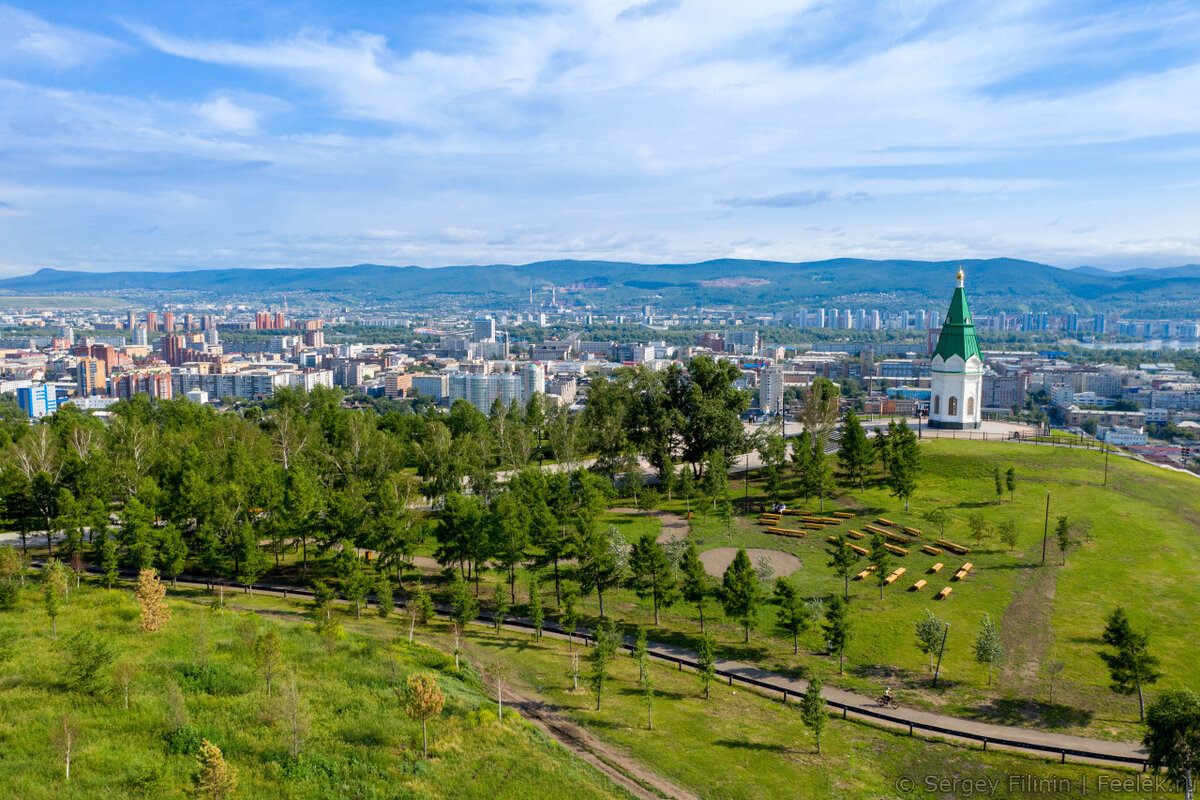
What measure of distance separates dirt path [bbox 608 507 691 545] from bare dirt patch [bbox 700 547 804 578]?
101 inches

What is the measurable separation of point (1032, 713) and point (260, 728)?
23875 mm

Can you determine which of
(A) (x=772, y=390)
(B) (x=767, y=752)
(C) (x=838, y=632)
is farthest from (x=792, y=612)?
(A) (x=772, y=390)

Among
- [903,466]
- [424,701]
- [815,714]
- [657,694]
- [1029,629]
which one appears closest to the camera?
[424,701]

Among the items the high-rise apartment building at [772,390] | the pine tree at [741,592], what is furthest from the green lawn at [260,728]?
the high-rise apartment building at [772,390]

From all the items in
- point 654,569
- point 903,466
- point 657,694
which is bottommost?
point 657,694

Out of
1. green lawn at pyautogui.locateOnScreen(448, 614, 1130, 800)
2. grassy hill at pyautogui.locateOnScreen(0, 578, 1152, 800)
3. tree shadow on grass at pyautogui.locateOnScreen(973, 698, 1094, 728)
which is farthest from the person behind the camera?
tree shadow on grass at pyautogui.locateOnScreen(973, 698, 1094, 728)

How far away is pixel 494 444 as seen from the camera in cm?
5666

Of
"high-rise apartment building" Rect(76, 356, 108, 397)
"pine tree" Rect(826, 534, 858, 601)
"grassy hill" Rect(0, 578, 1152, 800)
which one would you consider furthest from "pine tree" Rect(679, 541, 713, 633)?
"high-rise apartment building" Rect(76, 356, 108, 397)

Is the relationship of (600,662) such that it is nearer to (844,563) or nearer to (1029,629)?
(844,563)

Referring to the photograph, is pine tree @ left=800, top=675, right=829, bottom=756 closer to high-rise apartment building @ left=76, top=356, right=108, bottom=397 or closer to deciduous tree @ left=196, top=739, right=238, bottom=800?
deciduous tree @ left=196, top=739, right=238, bottom=800

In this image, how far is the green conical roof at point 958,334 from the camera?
61.6m

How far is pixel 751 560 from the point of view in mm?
40344

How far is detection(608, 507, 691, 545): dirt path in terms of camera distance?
144 feet

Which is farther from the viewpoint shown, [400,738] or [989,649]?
[989,649]
